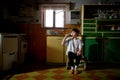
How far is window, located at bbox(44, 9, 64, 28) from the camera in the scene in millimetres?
6270

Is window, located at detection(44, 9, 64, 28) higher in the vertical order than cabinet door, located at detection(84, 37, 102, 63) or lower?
higher

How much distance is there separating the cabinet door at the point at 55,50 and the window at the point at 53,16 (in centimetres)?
91

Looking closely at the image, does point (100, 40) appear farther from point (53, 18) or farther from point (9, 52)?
point (9, 52)

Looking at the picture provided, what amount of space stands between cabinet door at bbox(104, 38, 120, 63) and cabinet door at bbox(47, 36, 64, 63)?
4.10 ft

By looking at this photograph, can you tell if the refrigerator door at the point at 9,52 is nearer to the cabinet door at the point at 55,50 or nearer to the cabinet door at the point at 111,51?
the cabinet door at the point at 55,50

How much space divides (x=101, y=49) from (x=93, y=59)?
363 millimetres

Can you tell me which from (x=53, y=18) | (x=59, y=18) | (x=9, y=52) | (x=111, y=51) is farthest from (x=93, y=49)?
(x=9, y=52)

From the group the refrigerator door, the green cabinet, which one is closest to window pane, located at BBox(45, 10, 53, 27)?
the green cabinet

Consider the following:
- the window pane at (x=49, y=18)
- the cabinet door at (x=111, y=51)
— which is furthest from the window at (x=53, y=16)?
the cabinet door at (x=111, y=51)

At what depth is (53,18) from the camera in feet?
20.7

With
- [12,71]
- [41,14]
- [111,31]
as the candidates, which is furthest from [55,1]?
[12,71]

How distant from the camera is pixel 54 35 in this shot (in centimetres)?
549

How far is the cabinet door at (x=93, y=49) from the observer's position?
540 centimetres

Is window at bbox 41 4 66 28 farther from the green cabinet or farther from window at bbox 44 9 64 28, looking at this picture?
the green cabinet
